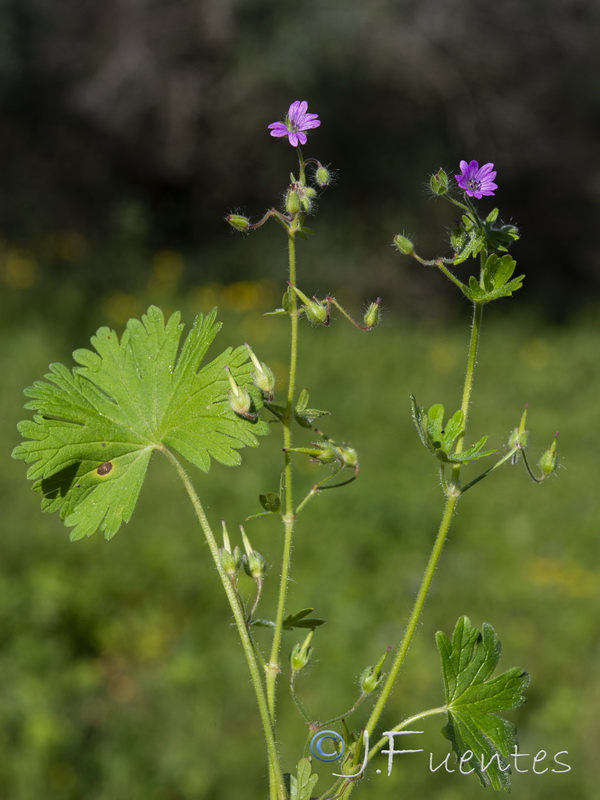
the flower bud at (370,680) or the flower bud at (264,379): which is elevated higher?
the flower bud at (264,379)

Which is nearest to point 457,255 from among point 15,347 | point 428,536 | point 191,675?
point 191,675

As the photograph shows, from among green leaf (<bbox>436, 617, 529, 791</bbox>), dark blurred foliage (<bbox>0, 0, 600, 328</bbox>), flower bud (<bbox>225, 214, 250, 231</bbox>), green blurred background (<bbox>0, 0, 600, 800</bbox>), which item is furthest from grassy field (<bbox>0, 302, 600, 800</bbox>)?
dark blurred foliage (<bbox>0, 0, 600, 328</bbox>)

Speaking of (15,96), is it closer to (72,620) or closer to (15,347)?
(15,347)

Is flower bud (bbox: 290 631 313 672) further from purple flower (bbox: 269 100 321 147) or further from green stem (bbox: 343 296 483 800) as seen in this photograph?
purple flower (bbox: 269 100 321 147)

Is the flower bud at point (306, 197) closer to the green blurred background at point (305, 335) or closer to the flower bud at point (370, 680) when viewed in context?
the flower bud at point (370, 680)

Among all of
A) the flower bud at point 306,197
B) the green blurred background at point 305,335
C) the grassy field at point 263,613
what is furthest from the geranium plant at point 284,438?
the green blurred background at point 305,335

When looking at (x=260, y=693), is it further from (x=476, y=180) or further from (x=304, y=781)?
(x=476, y=180)

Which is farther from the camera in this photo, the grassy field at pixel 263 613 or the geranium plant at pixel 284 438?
the grassy field at pixel 263 613

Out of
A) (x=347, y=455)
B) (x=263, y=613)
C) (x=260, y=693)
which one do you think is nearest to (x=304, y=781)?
(x=260, y=693)
